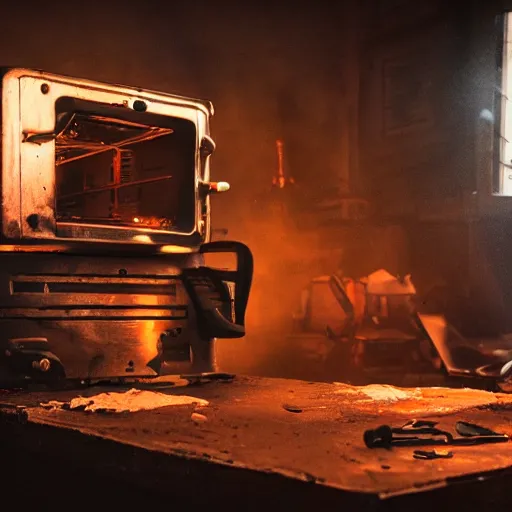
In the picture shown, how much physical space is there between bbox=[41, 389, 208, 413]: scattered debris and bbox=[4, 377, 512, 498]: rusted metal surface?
0.09 meters

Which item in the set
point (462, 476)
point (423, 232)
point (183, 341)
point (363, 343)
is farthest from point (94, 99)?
point (423, 232)

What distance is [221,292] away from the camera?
4.73 m

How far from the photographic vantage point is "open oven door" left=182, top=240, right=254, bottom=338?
4.59 meters

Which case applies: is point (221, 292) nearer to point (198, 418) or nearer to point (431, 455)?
point (198, 418)

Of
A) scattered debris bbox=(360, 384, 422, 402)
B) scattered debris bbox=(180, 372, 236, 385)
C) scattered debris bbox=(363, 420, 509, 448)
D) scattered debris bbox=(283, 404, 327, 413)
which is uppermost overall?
scattered debris bbox=(363, 420, 509, 448)

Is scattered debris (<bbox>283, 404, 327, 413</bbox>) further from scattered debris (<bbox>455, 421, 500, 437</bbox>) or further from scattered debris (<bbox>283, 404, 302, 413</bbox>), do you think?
scattered debris (<bbox>455, 421, 500, 437</bbox>)

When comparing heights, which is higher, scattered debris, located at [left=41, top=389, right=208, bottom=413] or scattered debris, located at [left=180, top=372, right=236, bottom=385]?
scattered debris, located at [left=41, top=389, right=208, bottom=413]

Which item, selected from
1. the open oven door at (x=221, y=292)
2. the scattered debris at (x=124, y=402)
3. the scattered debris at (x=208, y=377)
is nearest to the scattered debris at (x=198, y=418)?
the scattered debris at (x=124, y=402)

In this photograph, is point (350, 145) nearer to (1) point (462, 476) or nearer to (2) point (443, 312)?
(2) point (443, 312)

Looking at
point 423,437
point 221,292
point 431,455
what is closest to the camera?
point 431,455

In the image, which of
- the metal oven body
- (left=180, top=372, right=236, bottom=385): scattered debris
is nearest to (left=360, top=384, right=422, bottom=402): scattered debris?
(left=180, top=372, right=236, bottom=385): scattered debris

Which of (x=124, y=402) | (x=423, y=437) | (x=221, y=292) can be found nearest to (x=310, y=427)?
(x=423, y=437)

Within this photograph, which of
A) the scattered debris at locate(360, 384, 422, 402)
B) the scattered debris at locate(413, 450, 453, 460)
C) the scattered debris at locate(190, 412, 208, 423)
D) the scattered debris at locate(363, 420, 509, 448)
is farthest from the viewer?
the scattered debris at locate(360, 384, 422, 402)

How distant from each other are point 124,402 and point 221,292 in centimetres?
144
